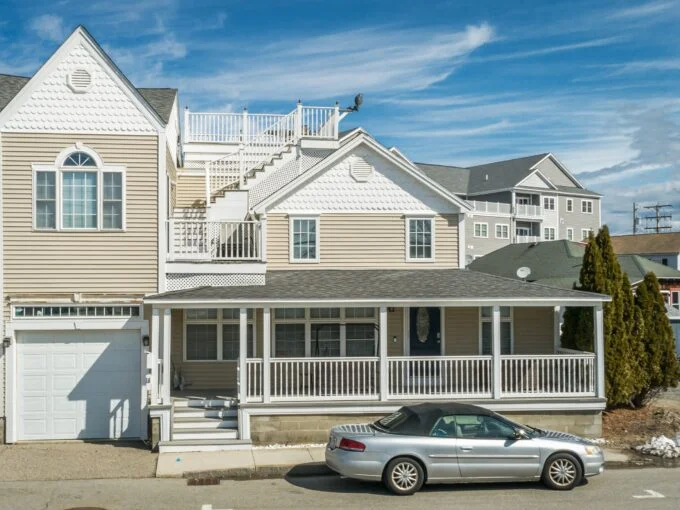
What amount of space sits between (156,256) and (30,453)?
4.68m

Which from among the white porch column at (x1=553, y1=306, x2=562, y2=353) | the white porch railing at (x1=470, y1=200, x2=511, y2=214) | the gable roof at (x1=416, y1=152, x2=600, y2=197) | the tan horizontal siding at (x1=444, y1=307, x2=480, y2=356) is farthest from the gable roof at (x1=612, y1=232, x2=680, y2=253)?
the tan horizontal siding at (x1=444, y1=307, x2=480, y2=356)

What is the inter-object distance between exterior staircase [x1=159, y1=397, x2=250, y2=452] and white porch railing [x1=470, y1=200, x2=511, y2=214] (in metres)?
43.1

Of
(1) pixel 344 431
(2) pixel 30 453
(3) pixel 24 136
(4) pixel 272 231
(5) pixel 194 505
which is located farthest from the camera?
(4) pixel 272 231

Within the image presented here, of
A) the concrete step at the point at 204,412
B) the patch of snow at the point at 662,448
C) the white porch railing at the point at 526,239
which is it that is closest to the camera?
the patch of snow at the point at 662,448

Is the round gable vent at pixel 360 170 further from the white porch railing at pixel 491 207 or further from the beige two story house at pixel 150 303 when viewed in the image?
the white porch railing at pixel 491 207

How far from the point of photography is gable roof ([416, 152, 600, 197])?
61.1m

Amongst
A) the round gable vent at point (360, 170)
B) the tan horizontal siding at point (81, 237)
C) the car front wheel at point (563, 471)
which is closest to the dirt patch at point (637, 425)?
the car front wheel at point (563, 471)

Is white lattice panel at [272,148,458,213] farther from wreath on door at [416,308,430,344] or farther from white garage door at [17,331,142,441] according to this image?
white garage door at [17,331,142,441]

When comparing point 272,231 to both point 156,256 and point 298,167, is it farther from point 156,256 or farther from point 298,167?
point 156,256

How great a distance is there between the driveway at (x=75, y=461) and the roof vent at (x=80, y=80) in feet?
24.6

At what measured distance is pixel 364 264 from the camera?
2031cm

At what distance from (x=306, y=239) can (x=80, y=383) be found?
6554 millimetres

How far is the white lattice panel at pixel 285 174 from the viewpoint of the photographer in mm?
20578

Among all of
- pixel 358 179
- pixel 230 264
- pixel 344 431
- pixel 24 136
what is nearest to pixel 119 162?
pixel 24 136
